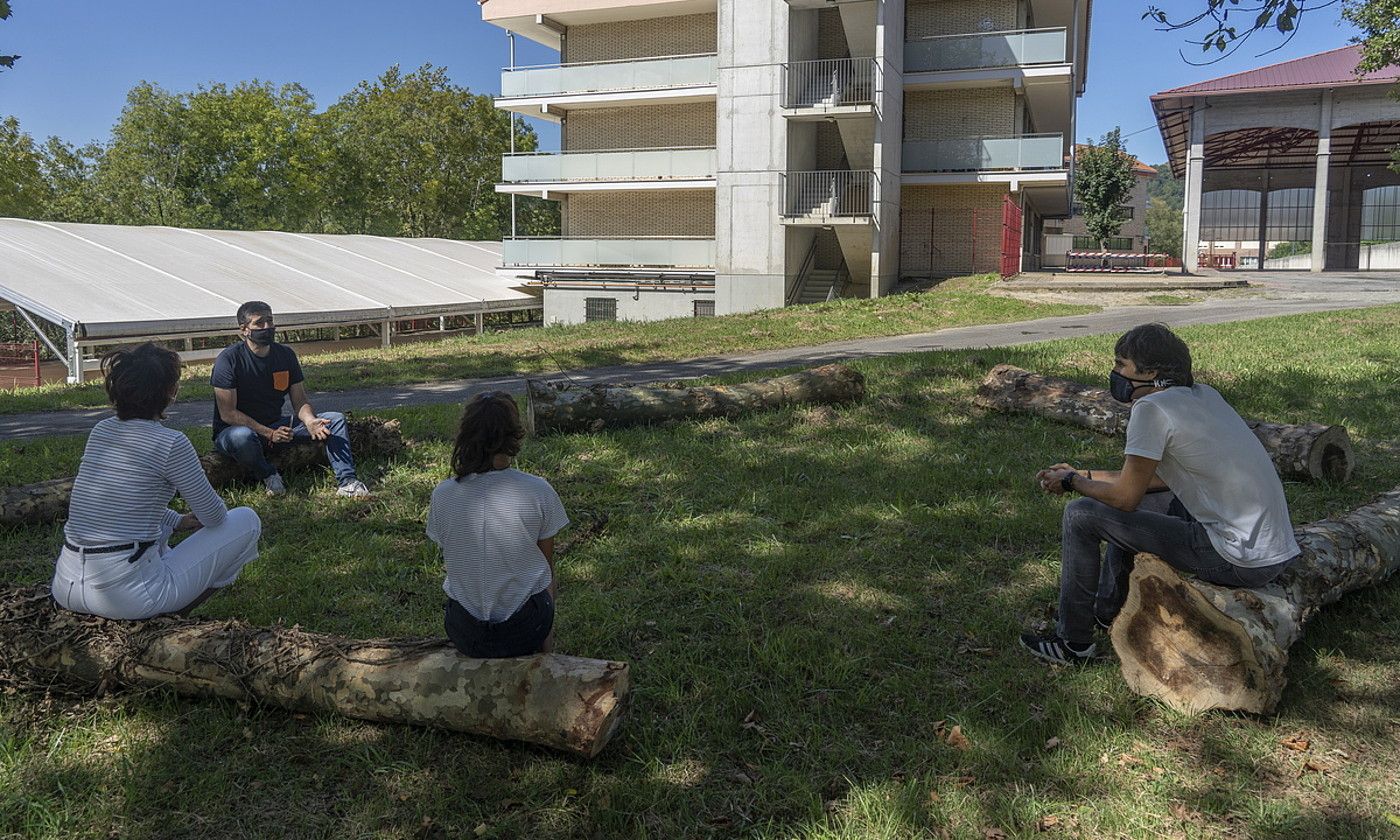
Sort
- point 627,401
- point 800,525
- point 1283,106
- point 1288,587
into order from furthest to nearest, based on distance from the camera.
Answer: point 1283,106 < point 627,401 < point 800,525 < point 1288,587

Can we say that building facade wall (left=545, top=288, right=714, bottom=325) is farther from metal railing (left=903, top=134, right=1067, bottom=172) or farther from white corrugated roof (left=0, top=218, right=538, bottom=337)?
metal railing (left=903, top=134, right=1067, bottom=172)

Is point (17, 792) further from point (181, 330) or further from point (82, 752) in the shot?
point (181, 330)

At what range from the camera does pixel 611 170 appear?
29.7m

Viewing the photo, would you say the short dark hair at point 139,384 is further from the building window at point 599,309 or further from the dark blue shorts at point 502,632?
the building window at point 599,309

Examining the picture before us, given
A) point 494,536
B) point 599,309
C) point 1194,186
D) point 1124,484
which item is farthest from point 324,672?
point 1194,186

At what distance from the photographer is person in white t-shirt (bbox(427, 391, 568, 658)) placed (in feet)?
11.9

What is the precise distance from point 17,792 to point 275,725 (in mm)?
801

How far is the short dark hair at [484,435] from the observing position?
3.62 metres

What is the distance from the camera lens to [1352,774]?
340 centimetres

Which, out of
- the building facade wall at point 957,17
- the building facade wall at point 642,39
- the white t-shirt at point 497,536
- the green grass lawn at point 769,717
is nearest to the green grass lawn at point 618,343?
the green grass lawn at point 769,717

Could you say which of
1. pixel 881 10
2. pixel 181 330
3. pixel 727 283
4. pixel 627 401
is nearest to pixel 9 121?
pixel 181 330

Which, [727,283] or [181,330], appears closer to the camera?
[181,330]

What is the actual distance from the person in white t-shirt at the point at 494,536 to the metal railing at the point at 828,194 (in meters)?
23.0

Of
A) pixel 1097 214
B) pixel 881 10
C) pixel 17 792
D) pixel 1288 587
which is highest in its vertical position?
pixel 881 10
